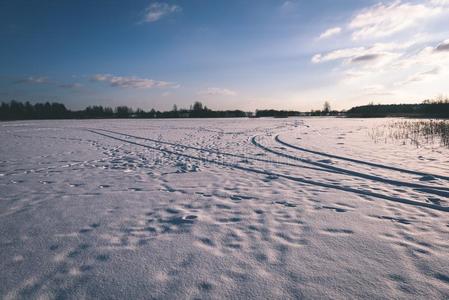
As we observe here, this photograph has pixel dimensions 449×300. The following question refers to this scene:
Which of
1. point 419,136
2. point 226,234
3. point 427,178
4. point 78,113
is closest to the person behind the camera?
point 226,234

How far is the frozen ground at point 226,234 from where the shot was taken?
2582 millimetres

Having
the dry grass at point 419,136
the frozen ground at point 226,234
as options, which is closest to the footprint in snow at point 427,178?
the frozen ground at point 226,234

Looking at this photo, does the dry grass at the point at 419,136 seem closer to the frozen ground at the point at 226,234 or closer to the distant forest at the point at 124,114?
the frozen ground at the point at 226,234

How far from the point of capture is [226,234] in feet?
12.2

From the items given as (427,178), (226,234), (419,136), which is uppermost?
(419,136)

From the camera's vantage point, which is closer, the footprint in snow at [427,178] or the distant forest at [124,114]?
the footprint in snow at [427,178]

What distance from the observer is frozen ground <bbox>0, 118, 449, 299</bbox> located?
258 cm

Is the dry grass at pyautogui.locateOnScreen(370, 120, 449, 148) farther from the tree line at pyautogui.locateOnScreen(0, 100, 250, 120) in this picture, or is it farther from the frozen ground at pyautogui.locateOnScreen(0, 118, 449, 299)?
the tree line at pyautogui.locateOnScreen(0, 100, 250, 120)

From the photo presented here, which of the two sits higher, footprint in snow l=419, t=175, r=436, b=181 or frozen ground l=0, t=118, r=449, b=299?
footprint in snow l=419, t=175, r=436, b=181

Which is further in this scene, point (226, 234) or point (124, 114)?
point (124, 114)

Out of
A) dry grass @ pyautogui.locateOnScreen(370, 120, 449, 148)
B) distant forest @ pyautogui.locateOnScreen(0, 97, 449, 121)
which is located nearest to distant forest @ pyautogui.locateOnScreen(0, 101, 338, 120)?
distant forest @ pyautogui.locateOnScreen(0, 97, 449, 121)

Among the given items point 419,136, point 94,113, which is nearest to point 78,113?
point 94,113

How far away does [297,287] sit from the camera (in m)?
2.53

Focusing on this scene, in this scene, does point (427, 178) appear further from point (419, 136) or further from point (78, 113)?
point (78, 113)
